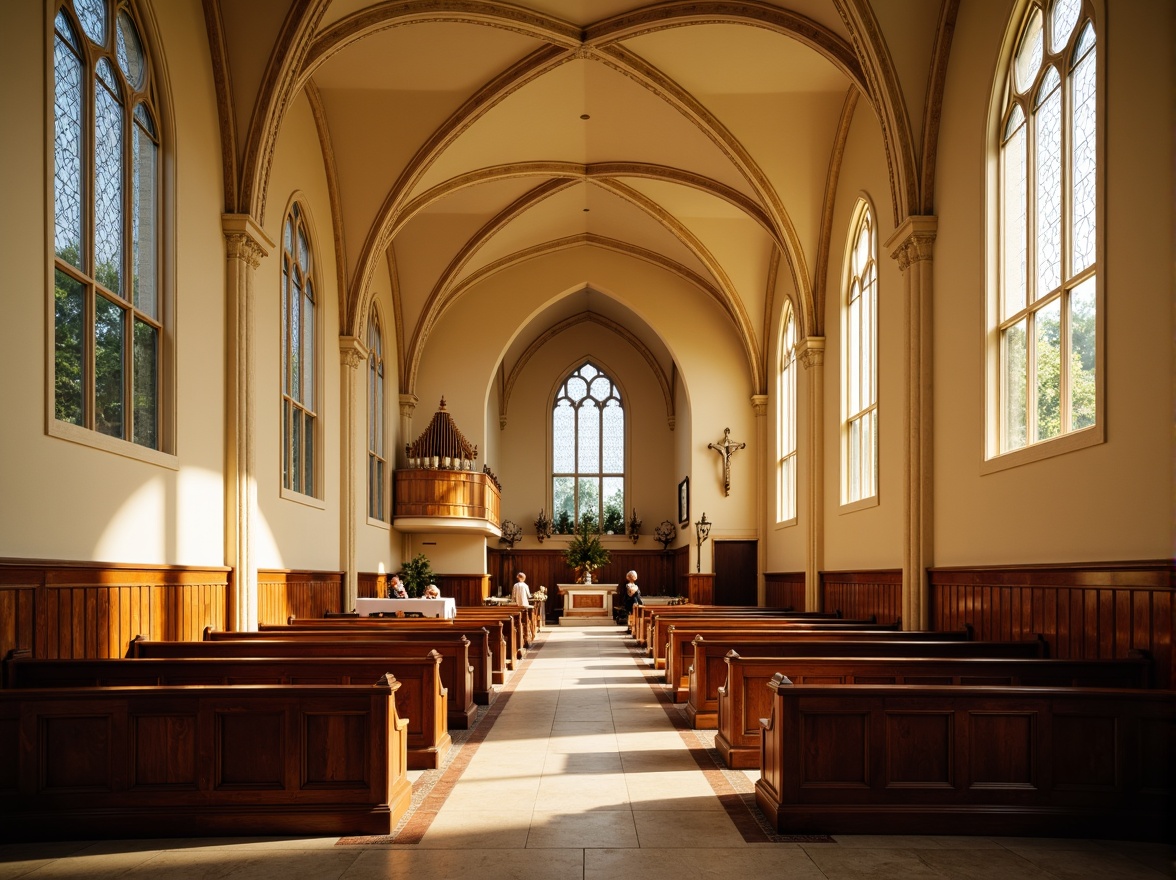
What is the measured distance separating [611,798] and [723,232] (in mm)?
16020

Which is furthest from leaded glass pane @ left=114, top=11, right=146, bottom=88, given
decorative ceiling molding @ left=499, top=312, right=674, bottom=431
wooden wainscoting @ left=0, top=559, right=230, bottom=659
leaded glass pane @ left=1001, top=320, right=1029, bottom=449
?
decorative ceiling molding @ left=499, top=312, right=674, bottom=431

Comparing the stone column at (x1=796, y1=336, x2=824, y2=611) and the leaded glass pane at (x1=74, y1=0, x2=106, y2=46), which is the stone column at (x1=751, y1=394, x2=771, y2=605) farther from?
the leaded glass pane at (x1=74, y1=0, x2=106, y2=46)

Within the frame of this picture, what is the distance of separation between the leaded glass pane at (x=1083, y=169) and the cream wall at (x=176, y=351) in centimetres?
798

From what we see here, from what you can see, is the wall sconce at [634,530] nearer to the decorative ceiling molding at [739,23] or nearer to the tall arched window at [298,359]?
the tall arched window at [298,359]

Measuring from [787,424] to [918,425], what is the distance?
10269 millimetres

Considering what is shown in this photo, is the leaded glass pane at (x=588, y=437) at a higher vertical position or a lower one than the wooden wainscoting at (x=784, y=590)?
higher

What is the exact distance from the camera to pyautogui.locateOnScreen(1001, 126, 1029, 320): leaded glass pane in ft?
32.7

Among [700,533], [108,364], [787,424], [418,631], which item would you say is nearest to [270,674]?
[418,631]

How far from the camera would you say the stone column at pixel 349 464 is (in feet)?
57.3

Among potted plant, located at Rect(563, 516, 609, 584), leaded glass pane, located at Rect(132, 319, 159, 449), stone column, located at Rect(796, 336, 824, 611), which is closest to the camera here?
leaded glass pane, located at Rect(132, 319, 159, 449)

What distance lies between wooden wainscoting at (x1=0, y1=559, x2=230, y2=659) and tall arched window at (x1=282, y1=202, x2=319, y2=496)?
3.79 meters

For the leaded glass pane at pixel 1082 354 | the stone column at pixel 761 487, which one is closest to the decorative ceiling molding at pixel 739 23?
the leaded glass pane at pixel 1082 354

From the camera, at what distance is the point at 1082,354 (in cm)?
859

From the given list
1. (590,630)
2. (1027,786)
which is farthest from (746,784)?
(590,630)
